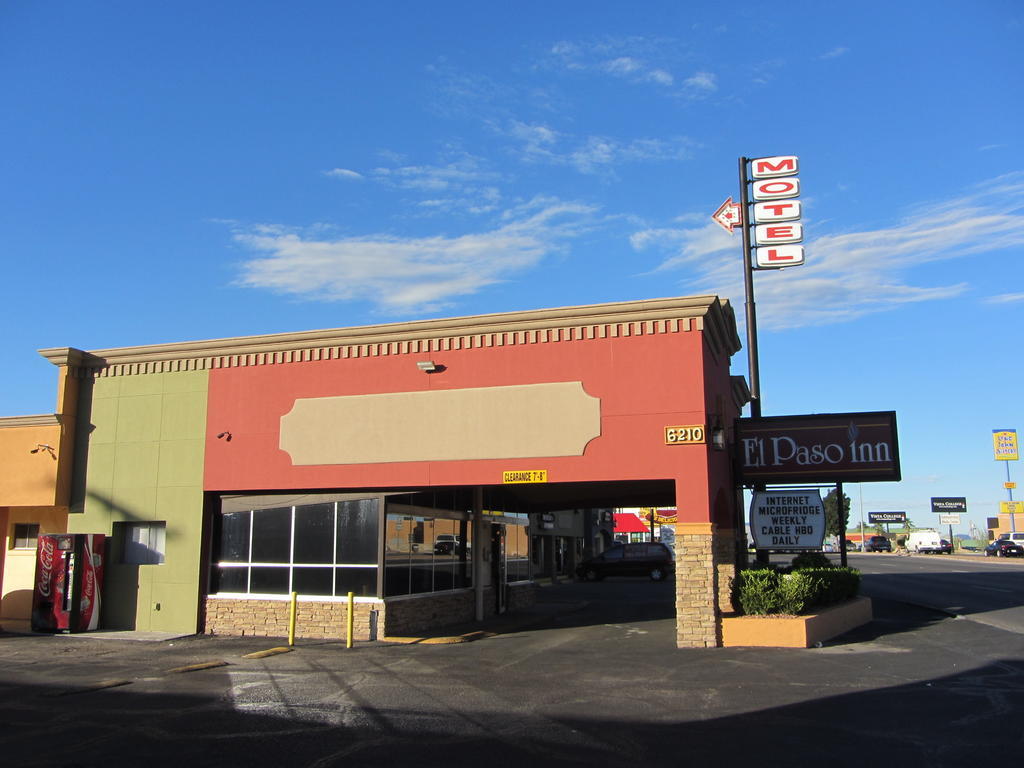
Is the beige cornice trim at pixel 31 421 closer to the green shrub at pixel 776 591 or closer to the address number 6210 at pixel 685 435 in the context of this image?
the address number 6210 at pixel 685 435

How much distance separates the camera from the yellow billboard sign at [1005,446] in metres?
89.6

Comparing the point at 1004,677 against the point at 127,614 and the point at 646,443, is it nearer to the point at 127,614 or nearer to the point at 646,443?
the point at 646,443

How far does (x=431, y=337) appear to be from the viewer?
715 inches

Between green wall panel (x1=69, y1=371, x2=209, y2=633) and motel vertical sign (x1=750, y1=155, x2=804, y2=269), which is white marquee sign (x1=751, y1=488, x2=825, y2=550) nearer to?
motel vertical sign (x1=750, y1=155, x2=804, y2=269)

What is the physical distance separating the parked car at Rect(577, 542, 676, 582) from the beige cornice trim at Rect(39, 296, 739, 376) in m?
21.0

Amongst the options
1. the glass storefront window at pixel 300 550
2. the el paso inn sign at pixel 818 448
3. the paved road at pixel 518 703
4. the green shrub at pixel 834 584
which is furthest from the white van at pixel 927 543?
the glass storefront window at pixel 300 550

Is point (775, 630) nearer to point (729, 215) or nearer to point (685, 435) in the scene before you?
point (685, 435)

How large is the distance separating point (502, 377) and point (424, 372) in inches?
69.4

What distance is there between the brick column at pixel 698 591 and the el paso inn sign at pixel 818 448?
4.25 meters

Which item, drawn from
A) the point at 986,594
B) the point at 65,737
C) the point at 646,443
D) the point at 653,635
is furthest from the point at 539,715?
the point at 986,594

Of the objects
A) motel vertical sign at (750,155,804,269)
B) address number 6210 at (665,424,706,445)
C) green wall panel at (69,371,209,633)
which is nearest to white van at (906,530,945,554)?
motel vertical sign at (750,155,804,269)

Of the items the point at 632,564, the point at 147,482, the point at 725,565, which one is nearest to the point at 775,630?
the point at 725,565

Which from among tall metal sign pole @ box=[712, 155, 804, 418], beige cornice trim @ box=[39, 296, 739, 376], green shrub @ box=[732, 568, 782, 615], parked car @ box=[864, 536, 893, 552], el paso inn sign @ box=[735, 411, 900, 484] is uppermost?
tall metal sign pole @ box=[712, 155, 804, 418]

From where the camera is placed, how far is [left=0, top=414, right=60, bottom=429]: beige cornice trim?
20312 mm
